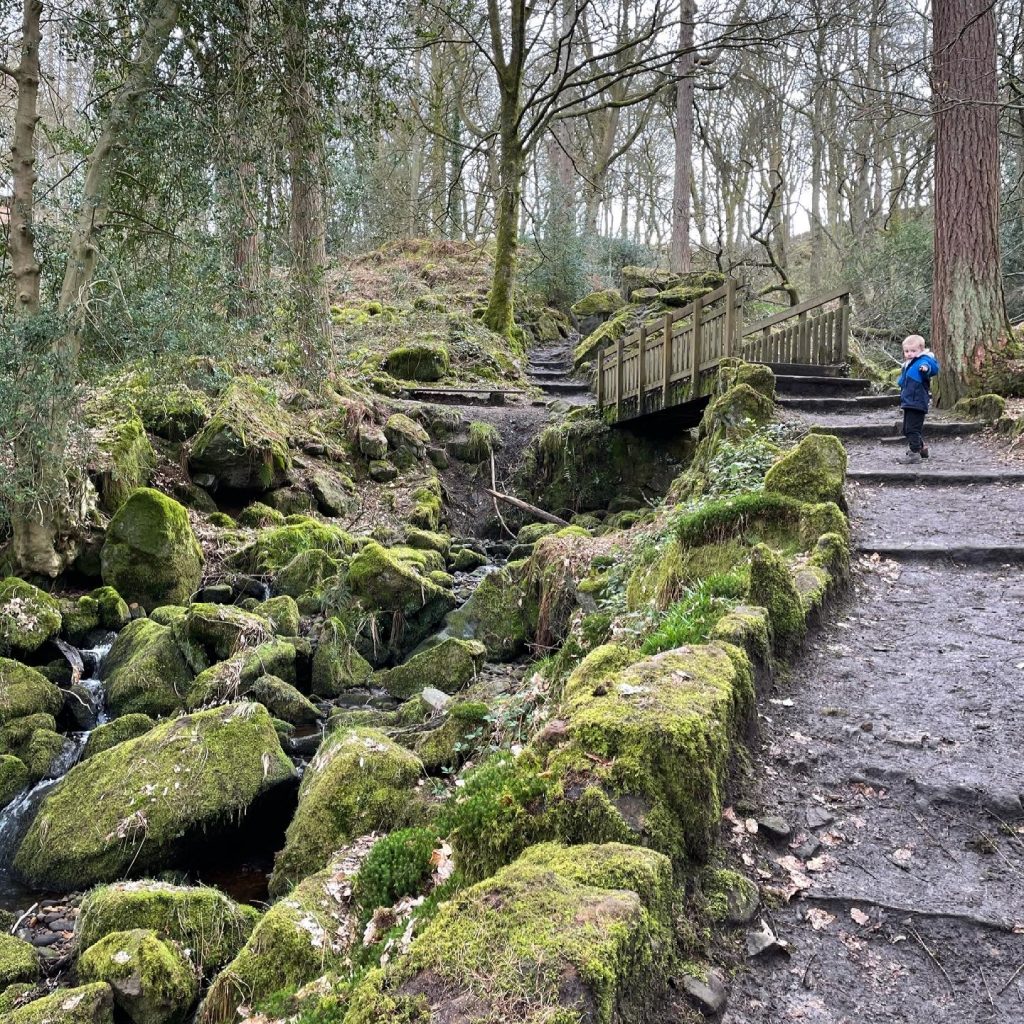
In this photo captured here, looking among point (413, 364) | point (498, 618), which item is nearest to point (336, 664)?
point (498, 618)

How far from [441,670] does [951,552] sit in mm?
4568

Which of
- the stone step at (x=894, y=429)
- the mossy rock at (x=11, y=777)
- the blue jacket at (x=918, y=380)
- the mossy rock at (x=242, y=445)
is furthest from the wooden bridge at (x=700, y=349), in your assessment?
the mossy rock at (x=11, y=777)

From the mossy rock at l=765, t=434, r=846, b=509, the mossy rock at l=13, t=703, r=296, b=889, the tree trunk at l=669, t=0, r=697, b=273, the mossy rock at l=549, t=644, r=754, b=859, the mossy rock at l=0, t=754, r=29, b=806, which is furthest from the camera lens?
the tree trunk at l=669, t=0, r=697, b=273

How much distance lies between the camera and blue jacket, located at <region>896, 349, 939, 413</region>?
8.32 m

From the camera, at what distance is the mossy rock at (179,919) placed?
12.1 ft

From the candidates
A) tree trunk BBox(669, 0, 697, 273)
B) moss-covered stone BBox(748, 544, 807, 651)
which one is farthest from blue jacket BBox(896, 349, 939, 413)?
tree trunk BBox(669, 0, 697, 273)

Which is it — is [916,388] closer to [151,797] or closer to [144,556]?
[151,797]

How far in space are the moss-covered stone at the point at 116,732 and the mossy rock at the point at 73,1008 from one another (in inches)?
115

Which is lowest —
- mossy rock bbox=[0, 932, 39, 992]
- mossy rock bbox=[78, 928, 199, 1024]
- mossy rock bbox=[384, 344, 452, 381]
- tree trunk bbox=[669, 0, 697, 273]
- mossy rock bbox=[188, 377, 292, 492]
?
mossy rock bbox=[0, 932, 39, 992]

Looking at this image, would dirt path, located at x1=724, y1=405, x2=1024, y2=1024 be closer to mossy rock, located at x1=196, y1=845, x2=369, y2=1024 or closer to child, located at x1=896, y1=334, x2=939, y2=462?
mossy rock, located at x1=196, y1=845, x2=369, y2=1024

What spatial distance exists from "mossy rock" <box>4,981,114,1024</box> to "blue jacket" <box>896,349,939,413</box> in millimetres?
8848

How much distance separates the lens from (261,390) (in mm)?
12094

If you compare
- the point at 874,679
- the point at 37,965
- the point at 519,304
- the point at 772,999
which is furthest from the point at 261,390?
the point at 519,304

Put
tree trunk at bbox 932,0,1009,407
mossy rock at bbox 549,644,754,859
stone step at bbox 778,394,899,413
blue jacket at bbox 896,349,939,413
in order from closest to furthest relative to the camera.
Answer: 1. mossy rock at bbox 549,644,754,859
2. blue jacket at bbox 896,349,939,413
3. tree trunk at bbox 932,0,1009,407
4. stone step at bbox 778,394,899,413
